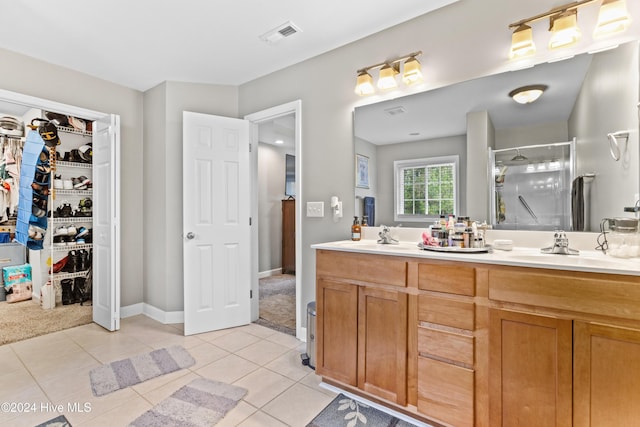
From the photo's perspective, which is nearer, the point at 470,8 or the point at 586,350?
the point at 586,350

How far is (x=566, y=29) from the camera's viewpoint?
1.62 m

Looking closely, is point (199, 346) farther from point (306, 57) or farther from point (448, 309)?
point (306, 57)

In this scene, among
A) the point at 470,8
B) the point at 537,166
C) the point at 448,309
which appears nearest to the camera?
the point at 448,309

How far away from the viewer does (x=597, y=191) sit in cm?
164

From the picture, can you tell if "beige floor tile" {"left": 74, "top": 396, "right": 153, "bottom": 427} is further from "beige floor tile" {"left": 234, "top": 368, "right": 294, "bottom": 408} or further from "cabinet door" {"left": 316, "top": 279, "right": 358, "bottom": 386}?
"cabinet door" {"left": 316, "top": 279, "right": 358, "bottom": 386}

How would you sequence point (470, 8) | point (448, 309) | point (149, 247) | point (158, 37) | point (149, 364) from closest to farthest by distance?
point (448, 309)
point (470, 8)
point (149, 364)
point (158, 37)
point (149, 247)

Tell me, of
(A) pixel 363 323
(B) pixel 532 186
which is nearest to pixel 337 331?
(A) pixel 363 323

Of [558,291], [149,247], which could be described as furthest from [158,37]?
[558,291]

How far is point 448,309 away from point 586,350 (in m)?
0.53

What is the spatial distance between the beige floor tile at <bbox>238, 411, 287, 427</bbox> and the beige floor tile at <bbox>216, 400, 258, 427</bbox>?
0.03 m

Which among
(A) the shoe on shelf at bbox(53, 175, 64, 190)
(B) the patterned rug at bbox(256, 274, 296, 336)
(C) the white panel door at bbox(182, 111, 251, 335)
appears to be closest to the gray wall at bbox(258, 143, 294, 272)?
(B) the patterned rug at bbox(256, 274, 296, 336)

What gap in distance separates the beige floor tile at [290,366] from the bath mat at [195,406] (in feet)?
1.11

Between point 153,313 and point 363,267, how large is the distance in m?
2.71

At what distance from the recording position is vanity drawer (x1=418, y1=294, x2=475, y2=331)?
1.48 meters
